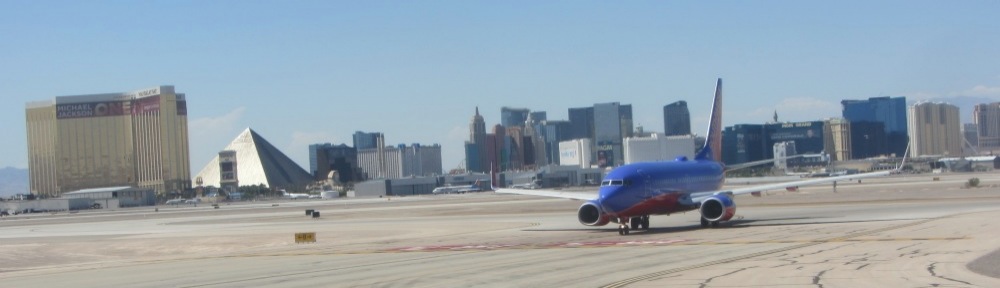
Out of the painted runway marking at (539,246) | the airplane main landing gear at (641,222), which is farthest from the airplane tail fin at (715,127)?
the painted runway marking at (539,246)

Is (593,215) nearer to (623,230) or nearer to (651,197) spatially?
(623,230)

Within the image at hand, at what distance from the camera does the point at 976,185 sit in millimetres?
91625

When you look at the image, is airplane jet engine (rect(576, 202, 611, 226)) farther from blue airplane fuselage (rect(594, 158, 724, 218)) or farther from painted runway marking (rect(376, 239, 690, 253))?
painted runway marking (rect(376, 239, 690, 253))

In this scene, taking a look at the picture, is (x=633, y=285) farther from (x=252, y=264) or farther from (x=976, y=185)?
(x=976, y=185)

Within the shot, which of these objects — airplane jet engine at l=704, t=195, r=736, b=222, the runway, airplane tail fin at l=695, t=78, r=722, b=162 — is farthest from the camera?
airplane tail fin at l=695, t=78, r=722, b=162

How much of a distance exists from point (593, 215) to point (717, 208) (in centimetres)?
494

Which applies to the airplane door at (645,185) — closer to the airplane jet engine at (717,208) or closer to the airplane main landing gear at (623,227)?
the airplane main landing gear at (623,227)

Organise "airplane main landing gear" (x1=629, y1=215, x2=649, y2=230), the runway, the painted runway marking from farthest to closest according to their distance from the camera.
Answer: "airplane main landing gear" (x1=629, y1=215, x2=649, y2=230), the painted runway marking, the runway

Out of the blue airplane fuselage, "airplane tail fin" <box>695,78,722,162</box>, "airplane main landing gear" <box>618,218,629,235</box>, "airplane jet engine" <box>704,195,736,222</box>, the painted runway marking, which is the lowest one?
the painted runway marking

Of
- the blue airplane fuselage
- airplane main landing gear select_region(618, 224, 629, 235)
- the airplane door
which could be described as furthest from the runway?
the airplane door

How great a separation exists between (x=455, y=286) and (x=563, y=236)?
19.9 meters

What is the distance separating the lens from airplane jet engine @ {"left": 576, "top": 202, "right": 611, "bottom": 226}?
47.2 metres

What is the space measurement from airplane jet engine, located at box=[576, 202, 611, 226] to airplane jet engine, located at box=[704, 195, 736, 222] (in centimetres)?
404

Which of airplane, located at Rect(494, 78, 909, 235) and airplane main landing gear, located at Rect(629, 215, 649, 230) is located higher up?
airplane, located at Rect(494, 78, 909, 235)
